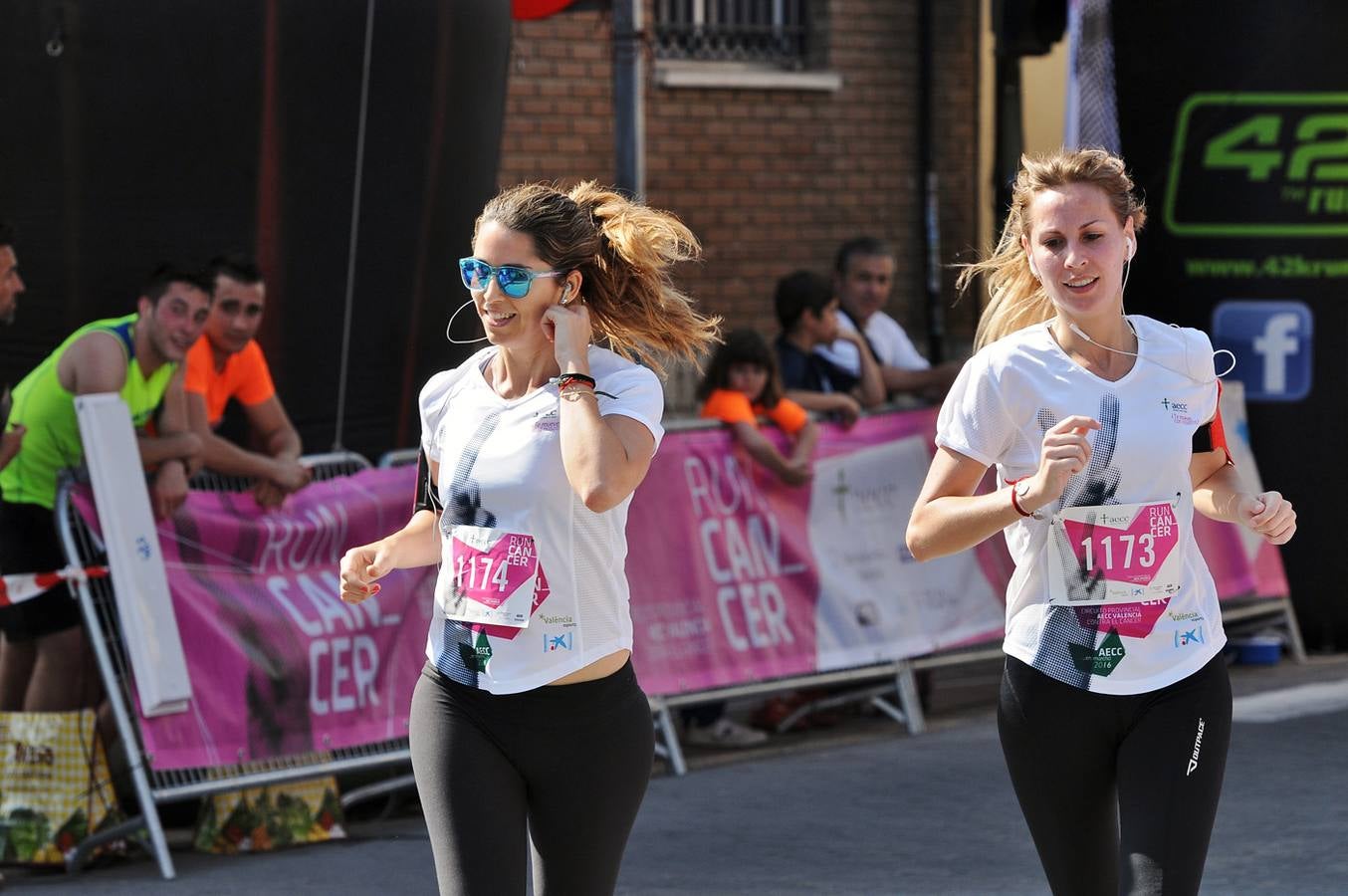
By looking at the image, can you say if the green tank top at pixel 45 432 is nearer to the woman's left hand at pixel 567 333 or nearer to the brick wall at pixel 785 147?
the woman's left hand at pixel 567 333

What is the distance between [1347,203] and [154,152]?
19.1 ft

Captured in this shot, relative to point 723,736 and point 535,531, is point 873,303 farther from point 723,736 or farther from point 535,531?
point 535,531

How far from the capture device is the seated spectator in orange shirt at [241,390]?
22.7 ft

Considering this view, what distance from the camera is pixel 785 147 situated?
1372 cm

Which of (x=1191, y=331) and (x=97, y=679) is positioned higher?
(x=1191, y=331)

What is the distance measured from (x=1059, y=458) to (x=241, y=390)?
4206 mm

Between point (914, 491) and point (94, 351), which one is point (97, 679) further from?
point (914, 491)

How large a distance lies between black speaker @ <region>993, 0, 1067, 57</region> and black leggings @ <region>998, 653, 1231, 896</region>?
23.8ft

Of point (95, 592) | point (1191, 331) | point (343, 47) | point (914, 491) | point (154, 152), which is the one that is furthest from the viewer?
point (914, 491)

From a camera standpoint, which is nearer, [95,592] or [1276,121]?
[95,592]

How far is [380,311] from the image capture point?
7773mm

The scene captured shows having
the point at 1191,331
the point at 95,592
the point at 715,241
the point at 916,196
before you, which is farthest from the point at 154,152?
the point at 916,196

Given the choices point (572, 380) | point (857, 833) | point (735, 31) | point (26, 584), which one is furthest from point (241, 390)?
point (735, 31)

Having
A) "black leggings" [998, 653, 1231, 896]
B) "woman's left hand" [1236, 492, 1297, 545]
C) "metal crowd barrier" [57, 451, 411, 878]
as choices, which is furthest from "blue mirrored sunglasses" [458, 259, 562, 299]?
"metal crowd barrier" [57, 451, 411, 878]
